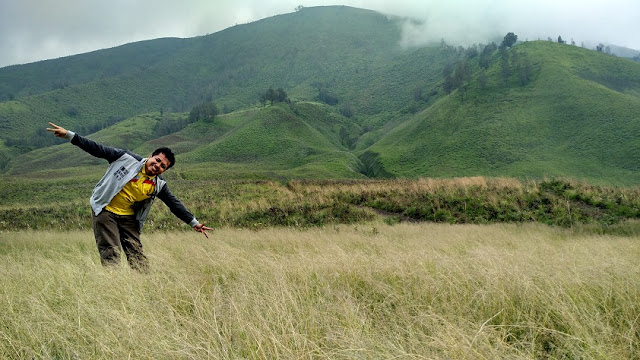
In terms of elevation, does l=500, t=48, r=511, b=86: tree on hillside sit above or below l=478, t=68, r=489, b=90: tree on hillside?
above

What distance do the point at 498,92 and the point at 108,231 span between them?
326 feet

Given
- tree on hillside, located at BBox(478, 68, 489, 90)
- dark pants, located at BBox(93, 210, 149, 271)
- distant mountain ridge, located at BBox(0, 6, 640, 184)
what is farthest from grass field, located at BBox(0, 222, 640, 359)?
tree on hillside, located at BBox(478, 68, 489, 90)

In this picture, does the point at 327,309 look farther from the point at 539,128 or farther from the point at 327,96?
the point at 327,96

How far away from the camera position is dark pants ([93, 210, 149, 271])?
4.57m

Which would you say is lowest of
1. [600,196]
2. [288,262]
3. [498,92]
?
[600,196]

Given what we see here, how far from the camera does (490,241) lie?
8.05m

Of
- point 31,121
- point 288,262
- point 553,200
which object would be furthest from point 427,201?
point 31,121

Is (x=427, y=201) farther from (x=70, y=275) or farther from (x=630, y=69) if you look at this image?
(x=630, y=69)

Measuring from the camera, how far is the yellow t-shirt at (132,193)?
15.6 feet

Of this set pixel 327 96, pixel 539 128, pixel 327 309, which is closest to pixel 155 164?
pixel 327 309

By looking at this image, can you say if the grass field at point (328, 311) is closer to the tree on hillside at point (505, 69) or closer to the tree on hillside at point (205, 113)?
the tree on hillside at point (505, 69)

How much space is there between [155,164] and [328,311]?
314 cm

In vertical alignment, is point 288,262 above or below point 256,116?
below

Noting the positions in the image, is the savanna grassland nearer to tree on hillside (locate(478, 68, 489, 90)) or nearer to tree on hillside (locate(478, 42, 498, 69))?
tree on hillside (locate(478, 68, 489, 90))
